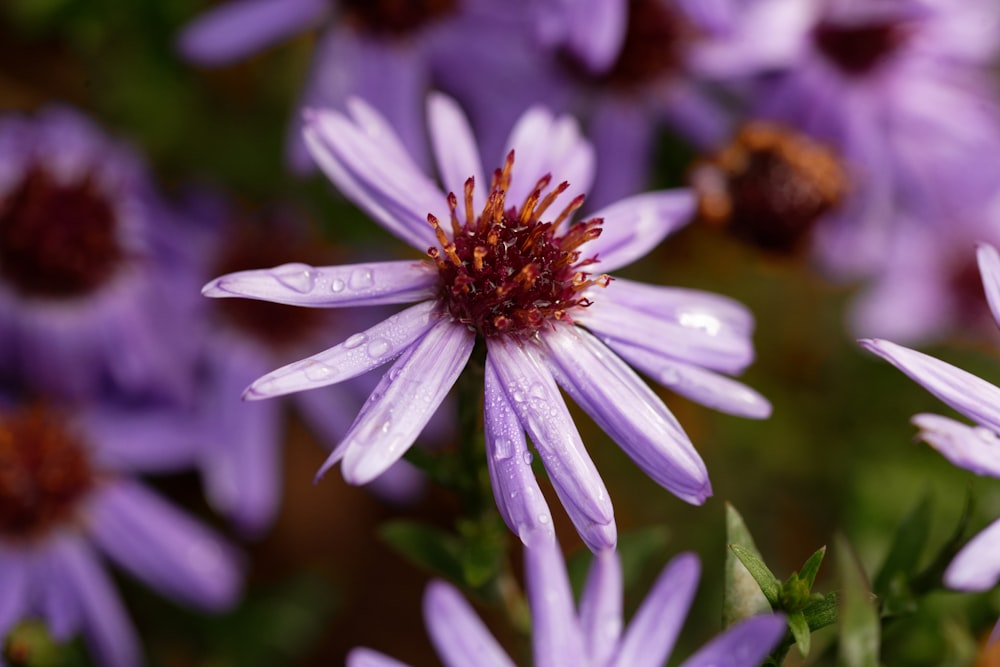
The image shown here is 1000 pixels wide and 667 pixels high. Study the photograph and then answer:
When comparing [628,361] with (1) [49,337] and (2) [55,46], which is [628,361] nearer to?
(1) [49,337]

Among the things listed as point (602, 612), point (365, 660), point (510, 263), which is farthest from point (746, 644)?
point (510, 263)

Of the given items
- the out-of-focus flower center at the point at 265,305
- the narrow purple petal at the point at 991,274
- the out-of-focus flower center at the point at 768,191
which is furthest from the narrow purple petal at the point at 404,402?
the out-of-focus flower center at the point at 265,305

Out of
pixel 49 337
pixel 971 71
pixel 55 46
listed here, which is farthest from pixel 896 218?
pixel 55 46

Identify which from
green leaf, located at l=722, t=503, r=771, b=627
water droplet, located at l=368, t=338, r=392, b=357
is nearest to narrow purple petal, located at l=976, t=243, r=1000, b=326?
green leaf, located at l=722, t=503, r=771, b=627

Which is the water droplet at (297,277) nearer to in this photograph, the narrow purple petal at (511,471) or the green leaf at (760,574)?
the narrow purple petal at (511,471)

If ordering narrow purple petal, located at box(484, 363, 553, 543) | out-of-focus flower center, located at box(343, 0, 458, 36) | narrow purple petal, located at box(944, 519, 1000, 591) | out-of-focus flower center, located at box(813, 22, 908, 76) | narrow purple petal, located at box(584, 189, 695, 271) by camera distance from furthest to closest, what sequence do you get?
out-of-focus flower center, located at box(813, 22, 908, 76) → out-of-focus flower center, located at box(343, 0, 458, 36) → narrow purple petal, located at box(584, 189, 695, 271) → narrow purple petal, located at box(484, 363, 553, 543) → narrow purple petal, located at box(944, 519, 1000, 591)

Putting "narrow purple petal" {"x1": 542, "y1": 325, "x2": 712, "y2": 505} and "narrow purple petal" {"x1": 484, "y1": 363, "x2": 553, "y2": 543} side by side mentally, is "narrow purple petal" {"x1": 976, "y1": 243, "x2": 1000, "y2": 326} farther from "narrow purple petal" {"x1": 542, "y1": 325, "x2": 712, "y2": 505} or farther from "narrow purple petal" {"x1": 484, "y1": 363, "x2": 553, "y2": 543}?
"narrow purple petal" {"x1": 484, "y1": 363, "x2": 553, "y2": 543}

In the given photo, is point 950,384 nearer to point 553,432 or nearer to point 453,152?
point 553,432
